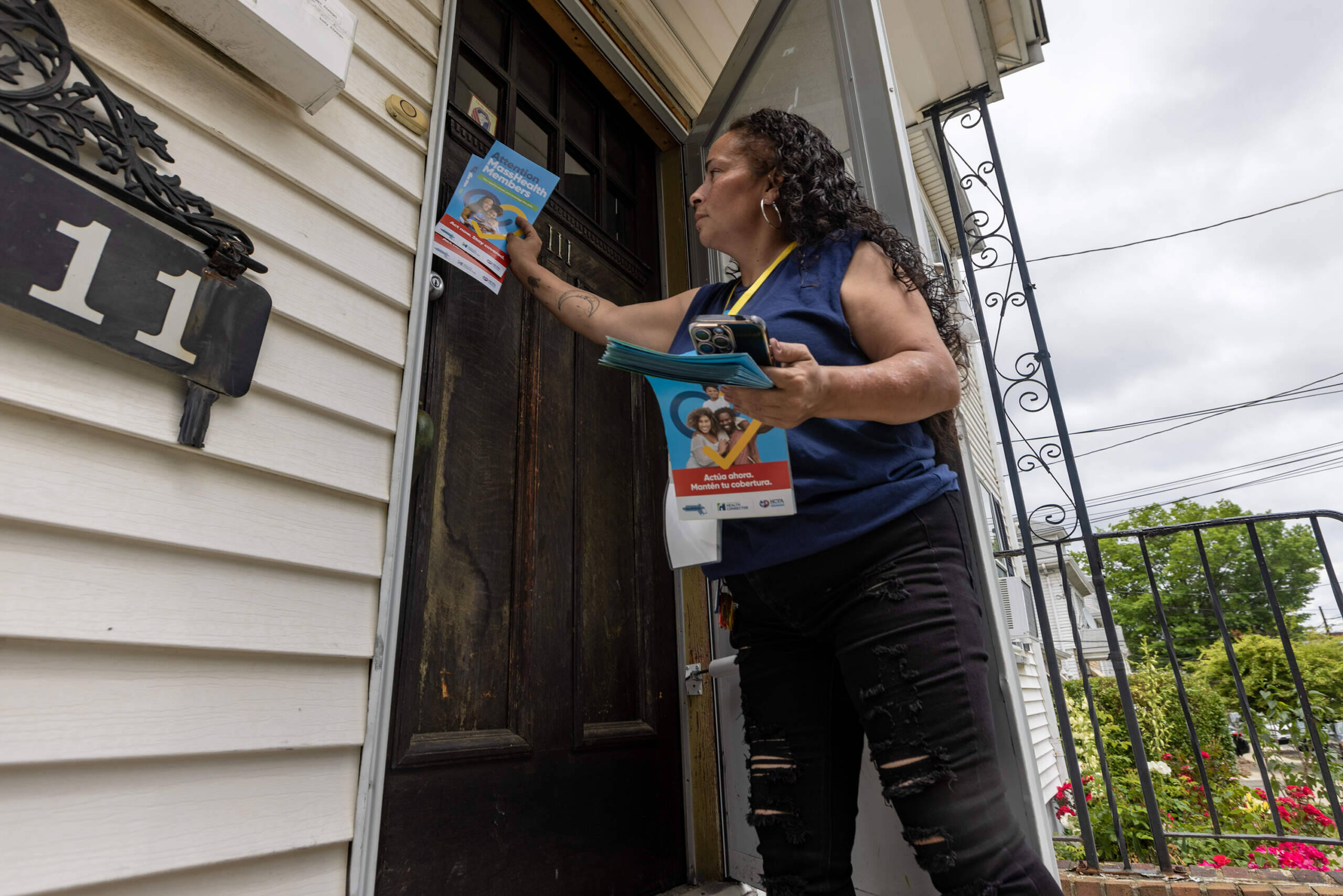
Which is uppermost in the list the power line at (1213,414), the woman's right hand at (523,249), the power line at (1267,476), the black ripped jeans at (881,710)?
the power line at (1267,476)

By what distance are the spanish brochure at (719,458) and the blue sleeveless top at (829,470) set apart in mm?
41

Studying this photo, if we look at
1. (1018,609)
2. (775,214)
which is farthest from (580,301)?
(1018,609)

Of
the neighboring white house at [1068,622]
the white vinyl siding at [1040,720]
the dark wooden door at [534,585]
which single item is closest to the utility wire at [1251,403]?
the neighboring white house at [1068,622]

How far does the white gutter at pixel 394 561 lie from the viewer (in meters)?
0.97

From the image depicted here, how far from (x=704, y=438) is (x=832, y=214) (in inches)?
20.0

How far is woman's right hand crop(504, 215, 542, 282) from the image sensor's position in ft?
5.00

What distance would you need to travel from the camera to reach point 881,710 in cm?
86

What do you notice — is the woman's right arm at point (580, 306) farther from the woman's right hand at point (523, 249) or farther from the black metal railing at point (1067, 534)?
the black metal railing at point (1067, 534)

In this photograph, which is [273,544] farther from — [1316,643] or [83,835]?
[1316,643]

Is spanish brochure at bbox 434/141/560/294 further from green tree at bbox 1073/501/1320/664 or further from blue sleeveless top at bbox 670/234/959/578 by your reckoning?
green tree at bbox 1073/501/1320/664

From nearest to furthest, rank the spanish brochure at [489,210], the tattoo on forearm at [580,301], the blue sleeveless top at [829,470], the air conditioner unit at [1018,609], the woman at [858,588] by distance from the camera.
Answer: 1. the woman at [858,588]
2. the blue sleeveless top at [829,470]
3. the spanish brochure at [489,210]
4. the tattoo on forearm at [580,301]
5. the air conditioner unit at [1018,609]

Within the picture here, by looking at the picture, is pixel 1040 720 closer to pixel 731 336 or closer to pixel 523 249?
pixel 523 249

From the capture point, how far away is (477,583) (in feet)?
4.51

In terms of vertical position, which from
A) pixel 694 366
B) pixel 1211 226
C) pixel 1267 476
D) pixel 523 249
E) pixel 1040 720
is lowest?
pixel 1040 720
